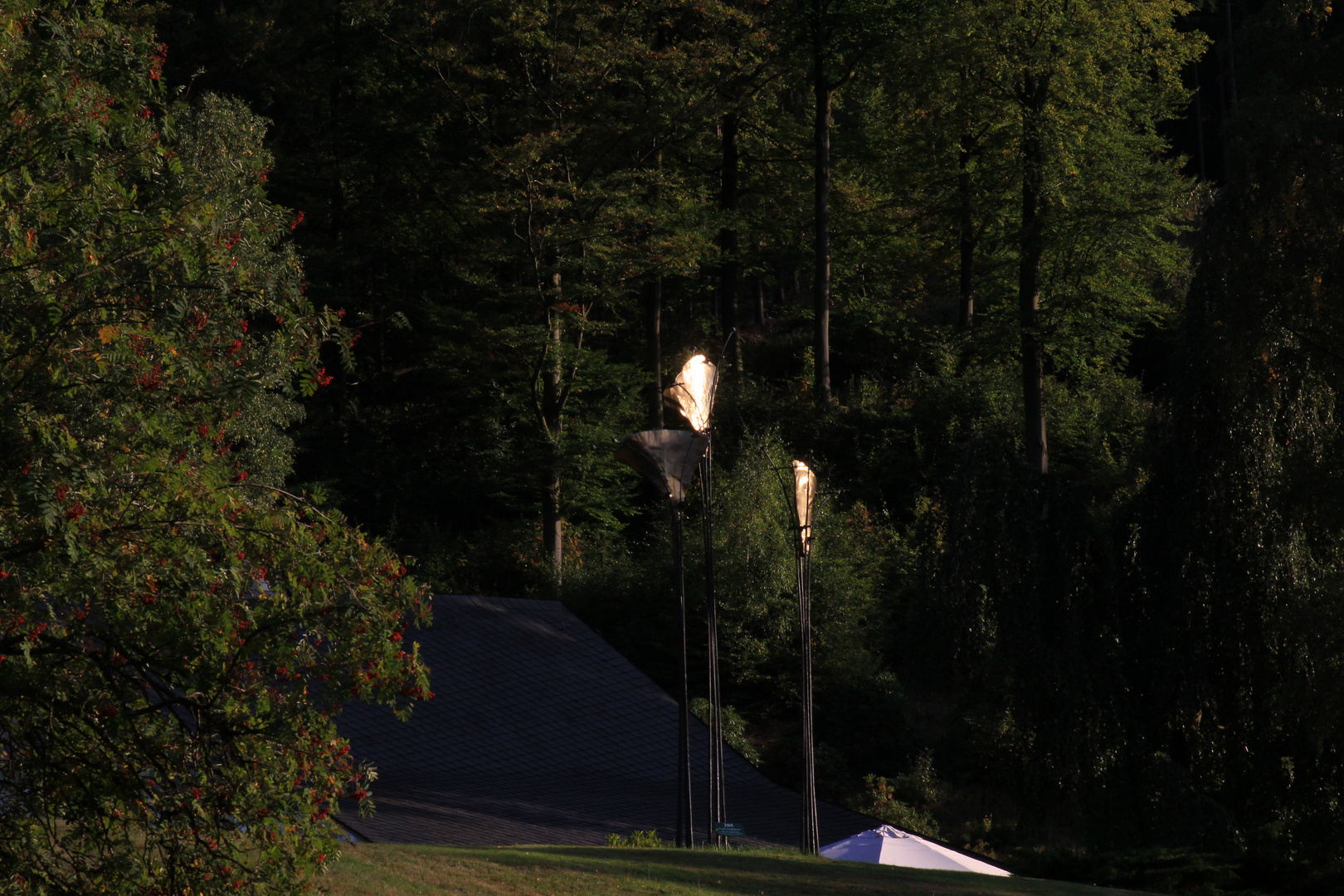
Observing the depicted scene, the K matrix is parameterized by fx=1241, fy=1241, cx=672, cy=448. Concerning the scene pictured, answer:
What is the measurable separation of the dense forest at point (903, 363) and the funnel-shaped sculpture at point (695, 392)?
3.38 meters

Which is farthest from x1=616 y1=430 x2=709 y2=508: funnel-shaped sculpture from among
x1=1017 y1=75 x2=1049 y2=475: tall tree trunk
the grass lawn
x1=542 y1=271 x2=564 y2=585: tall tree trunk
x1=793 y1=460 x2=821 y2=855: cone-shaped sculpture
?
x1=1017 y1=75 x2=1049 y2=475: tall tree trunk

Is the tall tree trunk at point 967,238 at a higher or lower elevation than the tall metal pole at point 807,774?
higher

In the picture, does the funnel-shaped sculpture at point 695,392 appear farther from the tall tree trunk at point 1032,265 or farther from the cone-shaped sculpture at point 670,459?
the tall tree trunk at point 1032,265

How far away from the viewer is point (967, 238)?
93.3 feet

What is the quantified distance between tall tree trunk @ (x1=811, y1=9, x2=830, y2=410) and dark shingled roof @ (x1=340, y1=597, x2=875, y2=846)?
423 inches

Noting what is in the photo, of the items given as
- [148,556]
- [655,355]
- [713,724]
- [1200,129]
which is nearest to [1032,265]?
[655,355]

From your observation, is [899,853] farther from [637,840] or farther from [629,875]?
[629,875]

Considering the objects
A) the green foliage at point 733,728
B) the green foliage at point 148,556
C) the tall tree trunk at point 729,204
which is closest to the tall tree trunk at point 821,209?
the tall tree trunk at point 729,204

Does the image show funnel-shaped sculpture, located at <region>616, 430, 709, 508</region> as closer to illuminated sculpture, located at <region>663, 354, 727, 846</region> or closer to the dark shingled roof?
illuminated sculpture, located at <region>663, 354, 727, 846</region>

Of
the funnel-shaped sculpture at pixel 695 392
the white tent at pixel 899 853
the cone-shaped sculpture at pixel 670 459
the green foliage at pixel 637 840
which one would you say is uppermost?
the funnel-shaped sculpture at pixel 695 392

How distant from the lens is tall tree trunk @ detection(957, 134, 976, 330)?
27.3m

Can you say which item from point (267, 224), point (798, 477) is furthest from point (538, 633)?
point (267, 224)

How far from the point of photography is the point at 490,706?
17.2 metres

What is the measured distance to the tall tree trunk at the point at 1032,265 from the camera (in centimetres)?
2406
